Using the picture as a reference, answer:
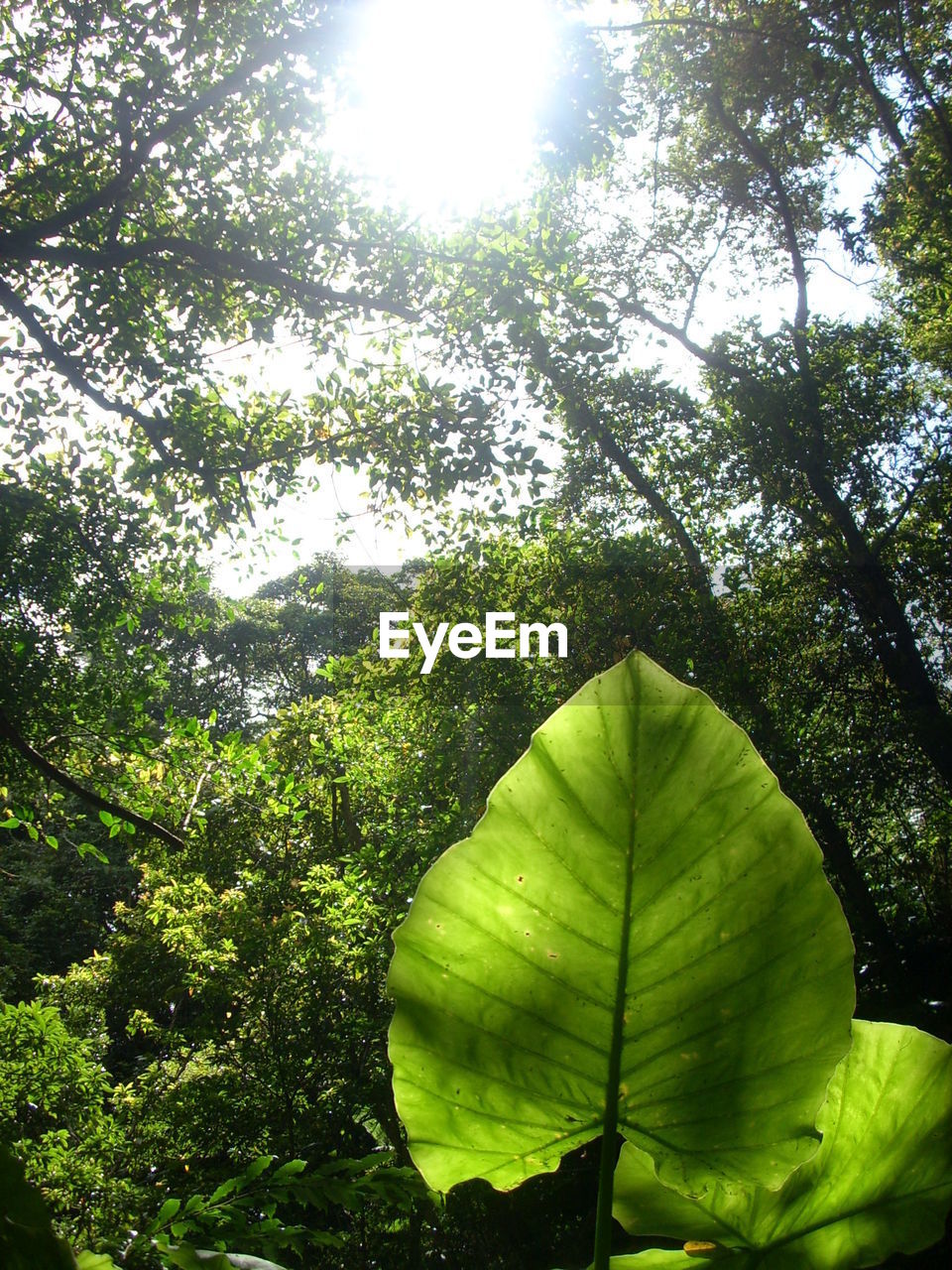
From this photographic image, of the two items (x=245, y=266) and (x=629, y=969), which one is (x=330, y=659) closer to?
(x=245, y=266)

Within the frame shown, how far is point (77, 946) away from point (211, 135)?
1028 centimetres

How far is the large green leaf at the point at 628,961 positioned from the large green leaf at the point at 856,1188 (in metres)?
0.05

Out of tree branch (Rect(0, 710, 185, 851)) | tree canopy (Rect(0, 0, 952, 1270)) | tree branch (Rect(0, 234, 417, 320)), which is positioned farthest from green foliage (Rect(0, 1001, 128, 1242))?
tree branch (Rect(0, 234, 417, 320))

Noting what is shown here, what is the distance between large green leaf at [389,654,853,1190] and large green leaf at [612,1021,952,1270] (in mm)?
54

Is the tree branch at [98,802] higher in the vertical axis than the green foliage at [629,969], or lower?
higher

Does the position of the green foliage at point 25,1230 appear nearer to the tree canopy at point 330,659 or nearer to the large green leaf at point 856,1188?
the large green leaf at point 856,1188

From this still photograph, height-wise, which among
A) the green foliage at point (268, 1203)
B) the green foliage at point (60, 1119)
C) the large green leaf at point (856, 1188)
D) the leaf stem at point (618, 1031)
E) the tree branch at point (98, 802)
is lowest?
the green foliage at point (60, 1119)

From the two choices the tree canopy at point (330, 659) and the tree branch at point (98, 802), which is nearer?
the tree branch at point (98, 802)

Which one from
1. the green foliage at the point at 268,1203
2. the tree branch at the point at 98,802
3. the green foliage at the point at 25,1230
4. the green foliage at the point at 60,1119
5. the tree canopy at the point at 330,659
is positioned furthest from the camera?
the tree canopy at the point at 330,659

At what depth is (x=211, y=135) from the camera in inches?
153

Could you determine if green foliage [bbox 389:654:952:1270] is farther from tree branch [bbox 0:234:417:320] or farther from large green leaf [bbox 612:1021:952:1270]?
tree branch [bbox 0:234:417:320]

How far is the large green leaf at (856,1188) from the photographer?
26 centimetres

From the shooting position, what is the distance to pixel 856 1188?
0.28 m

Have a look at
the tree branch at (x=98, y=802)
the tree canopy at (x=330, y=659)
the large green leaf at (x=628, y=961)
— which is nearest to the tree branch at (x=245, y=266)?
the tree canopy at (x=330, y=659)
